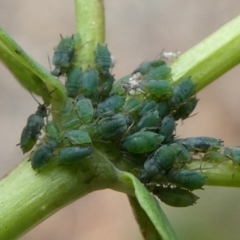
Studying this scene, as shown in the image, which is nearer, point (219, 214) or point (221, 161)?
point (221, 161)

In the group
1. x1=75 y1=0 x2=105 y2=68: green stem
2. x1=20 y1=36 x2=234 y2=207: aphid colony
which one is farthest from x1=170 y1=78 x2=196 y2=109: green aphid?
x1=75 y1=0 x2=105 y2=68: green stem

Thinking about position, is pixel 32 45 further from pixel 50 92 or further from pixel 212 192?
pixel 50 92

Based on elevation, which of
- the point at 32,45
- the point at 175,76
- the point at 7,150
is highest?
the point at 32,45

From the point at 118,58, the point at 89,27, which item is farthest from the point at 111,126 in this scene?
the point at 118,58

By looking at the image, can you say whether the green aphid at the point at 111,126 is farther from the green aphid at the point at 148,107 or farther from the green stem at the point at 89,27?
the green stem at the point at 89,27

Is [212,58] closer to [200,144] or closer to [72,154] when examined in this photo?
[200,144]

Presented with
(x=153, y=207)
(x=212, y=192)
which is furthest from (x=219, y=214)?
(x=153, y=207)

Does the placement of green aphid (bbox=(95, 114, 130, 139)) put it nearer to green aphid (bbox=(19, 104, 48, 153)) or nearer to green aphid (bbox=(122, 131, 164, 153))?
green aphid (bbox=(122, 131, 164, 153))
